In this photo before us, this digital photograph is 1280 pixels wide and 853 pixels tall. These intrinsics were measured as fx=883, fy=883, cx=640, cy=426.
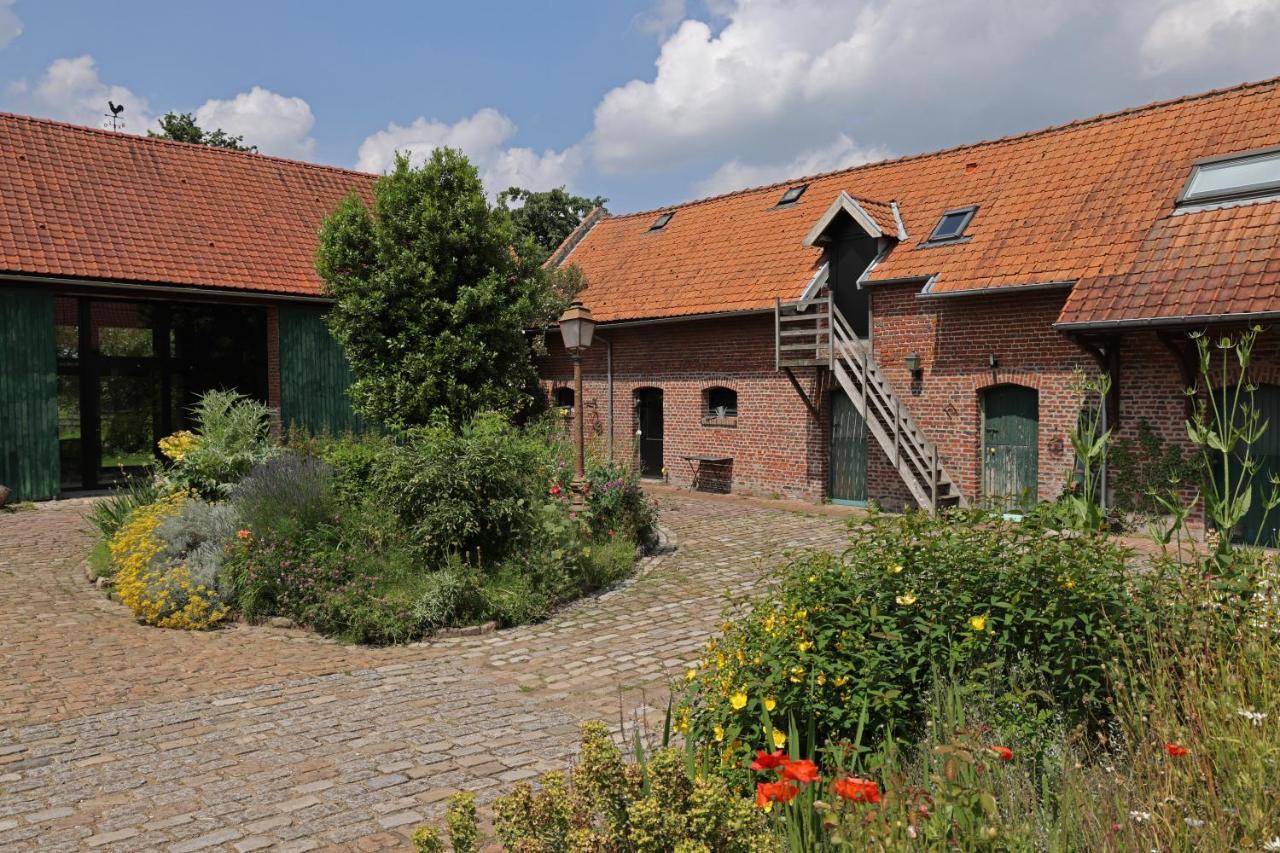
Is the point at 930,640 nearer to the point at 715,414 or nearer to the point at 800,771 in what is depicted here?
the point at 800,771

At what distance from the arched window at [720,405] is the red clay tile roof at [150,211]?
828cm

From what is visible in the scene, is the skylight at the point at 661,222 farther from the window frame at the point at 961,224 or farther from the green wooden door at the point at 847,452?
the window frame at the point at 961,224

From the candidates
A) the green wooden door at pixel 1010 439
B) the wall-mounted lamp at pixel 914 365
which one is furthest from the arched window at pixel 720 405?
the green wooden door at pixel 1010 439

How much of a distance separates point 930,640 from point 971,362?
1038cm

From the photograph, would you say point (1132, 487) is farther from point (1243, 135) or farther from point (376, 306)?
point (376, 306)

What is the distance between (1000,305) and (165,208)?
1583cm

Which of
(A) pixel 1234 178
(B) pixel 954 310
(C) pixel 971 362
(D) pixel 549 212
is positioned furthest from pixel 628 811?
(D) pixel 549 212

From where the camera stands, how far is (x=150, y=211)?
17.5 metres

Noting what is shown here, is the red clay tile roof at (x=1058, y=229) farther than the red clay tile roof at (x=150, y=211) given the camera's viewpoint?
No

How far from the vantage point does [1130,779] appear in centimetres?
299

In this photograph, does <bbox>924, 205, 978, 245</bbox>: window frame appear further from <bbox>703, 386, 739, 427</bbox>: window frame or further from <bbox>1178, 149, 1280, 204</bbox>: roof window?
<bbox>703, 386, 739, 427</bbox>: window frame

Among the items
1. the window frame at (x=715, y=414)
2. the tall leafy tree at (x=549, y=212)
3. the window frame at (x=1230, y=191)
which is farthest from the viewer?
the tall leafy tree at (x=549, y=212)

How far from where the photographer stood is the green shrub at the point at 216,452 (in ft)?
35.3

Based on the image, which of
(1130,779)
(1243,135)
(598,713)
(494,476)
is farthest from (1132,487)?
(1130,779)
